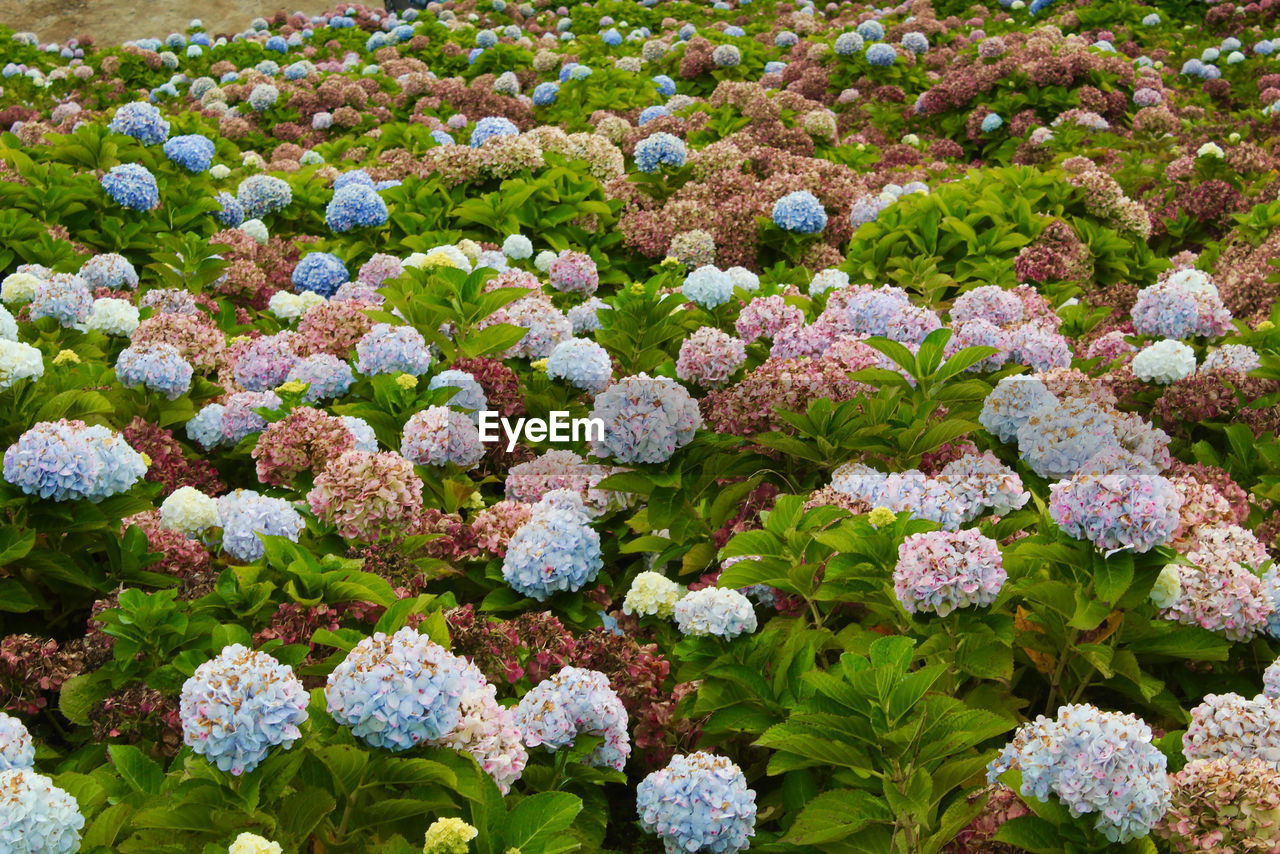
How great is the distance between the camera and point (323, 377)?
3652mm

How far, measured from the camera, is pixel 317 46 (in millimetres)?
14289

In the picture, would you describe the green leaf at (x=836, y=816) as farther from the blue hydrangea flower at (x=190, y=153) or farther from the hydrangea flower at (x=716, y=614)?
the blue hydrangea flower at (x=190, y=153)

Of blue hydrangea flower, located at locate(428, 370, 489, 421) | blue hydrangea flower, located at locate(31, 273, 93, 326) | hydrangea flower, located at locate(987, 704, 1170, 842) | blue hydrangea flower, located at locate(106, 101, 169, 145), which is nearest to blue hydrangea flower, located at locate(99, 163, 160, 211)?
blue hydrangea flower, located at locate(106, 101, 169, 145)

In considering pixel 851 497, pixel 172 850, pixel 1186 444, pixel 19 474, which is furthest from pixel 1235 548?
pixel 19 474

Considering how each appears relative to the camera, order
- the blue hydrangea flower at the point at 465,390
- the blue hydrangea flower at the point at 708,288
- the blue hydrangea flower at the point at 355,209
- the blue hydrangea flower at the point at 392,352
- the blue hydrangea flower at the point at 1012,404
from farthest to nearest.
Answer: the blue hydrangea flower at the point at 355,209 → the blue hydrangea flower at the point at 708,288 → the blue hydrangea flower at the point at 392,352 → the blue hydrangea flower at the point at 465,390 → the blue hydrangea flower at the point at 1012,404

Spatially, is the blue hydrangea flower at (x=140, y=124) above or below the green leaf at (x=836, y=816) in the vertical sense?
below

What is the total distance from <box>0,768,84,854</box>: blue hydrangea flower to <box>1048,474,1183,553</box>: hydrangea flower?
1945 millimetres

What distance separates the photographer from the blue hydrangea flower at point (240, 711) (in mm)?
1728

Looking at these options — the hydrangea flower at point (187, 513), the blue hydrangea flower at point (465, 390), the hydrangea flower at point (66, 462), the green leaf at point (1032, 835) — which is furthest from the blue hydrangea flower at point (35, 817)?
the blue hydrangea flower at point (465, 390)

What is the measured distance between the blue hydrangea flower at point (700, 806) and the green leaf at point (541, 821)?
11.2 inches

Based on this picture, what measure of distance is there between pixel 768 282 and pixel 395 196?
2.35m

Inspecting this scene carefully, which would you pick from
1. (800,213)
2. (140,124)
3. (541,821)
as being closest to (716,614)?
(541,821)

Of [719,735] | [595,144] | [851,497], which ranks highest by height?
[851,497]

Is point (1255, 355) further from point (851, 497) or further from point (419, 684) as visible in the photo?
point (419, 684)
